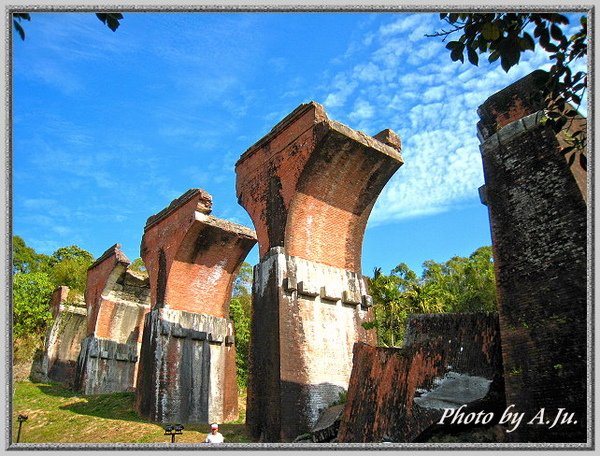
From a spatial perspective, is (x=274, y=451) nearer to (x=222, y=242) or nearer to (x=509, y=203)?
(x=509, y=203)

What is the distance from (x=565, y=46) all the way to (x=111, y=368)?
1937 cm

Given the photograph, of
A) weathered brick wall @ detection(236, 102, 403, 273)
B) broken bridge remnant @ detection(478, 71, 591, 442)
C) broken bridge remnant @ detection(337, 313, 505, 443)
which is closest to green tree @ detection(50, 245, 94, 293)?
weathered brick wall @ detection(236, 102, 403, 273)

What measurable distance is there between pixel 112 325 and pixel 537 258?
18.1 m

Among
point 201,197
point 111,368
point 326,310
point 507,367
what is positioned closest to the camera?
point 507,367

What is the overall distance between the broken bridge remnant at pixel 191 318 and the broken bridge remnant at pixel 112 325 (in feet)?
14.6

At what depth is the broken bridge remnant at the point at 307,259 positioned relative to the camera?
34.2ft

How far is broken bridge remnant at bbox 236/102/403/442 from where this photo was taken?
10438 mm

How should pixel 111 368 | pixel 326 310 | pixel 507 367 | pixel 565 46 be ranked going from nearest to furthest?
pixel 565 46 → pixel 507 367 → pixel 326 310 → pixel 111 368

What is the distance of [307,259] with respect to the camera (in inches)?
462

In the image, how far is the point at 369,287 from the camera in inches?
516

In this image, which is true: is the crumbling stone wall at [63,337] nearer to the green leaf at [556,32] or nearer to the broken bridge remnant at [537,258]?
the broken bridge remnant at [537,258]

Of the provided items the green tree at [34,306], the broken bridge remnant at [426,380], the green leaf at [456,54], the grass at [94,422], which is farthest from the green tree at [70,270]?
the green leaf at [456,54]

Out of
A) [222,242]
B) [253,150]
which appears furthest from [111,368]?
[253,150]

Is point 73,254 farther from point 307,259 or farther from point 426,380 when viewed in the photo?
point 426,380
